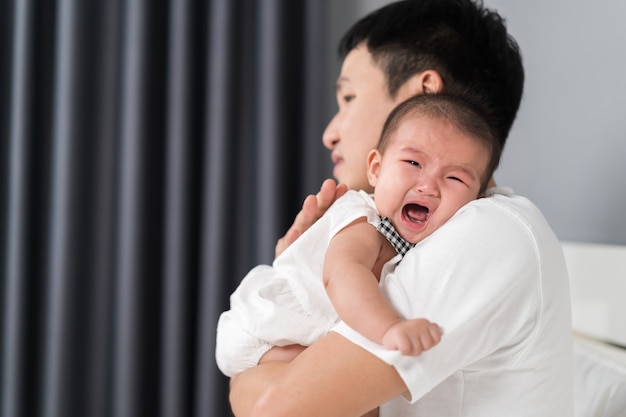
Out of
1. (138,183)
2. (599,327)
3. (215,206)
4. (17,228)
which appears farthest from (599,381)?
(17,228)

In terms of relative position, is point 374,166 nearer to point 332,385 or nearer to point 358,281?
point 358,281

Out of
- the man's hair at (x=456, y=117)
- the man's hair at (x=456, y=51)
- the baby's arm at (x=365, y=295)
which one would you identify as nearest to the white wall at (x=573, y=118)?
the man's hair at (x=456, y=51)

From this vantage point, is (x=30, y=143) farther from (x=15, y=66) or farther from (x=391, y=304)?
(x=391, y=304)

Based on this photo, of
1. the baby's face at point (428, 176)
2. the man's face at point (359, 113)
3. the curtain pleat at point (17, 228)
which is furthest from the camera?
the curtain pleat at point (17, 228)

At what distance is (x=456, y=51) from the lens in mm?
1200

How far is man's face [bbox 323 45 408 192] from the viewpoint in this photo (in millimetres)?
1248

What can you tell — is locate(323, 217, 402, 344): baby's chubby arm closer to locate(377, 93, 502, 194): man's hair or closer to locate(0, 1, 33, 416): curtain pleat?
locate(377, 93, 502, 194): man's hair

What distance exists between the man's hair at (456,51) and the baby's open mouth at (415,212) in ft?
1.10

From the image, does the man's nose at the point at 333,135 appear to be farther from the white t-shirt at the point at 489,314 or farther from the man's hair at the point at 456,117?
the white t-shirt at the point at 489,314

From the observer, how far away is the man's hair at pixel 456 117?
926mm

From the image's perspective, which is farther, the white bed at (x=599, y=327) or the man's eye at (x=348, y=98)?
the man's eye at (x=348, y=98)

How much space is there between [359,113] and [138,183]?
0.85 metres

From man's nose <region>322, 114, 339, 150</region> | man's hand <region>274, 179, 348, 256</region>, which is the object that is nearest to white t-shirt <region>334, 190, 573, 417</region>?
man's hand <region>274, 179, 348, 256</region>

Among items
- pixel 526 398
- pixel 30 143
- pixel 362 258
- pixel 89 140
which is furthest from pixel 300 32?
pixel 526 398
